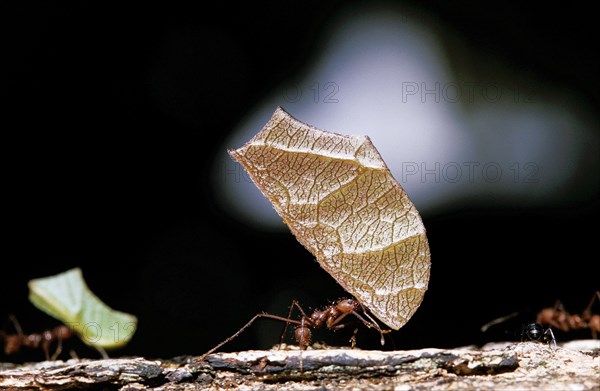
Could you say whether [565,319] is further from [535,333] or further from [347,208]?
[347,208]

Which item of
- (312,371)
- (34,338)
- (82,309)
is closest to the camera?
(312,371)

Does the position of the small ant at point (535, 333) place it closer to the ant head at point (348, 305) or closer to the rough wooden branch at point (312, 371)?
the rough wooden branch at point (312, 371)

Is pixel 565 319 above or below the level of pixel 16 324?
below

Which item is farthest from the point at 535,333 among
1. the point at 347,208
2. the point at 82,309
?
the point at 82,309

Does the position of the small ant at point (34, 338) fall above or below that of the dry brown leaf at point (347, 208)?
below

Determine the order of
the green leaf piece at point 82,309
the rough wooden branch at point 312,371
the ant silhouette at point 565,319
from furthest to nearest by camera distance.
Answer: the ant silhouette at point 565,319
the green leaf piece at point 82,309
the rough wooden branch at point 312,371

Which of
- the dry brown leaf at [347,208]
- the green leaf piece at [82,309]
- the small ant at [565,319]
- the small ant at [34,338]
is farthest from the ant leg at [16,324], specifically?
the small ant at [565,319]

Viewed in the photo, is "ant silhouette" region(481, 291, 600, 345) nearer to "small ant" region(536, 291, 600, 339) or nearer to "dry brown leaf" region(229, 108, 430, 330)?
"small ant" region(536, 291, 600, 339)

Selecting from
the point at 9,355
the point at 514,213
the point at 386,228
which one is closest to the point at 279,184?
the point at 386,228
